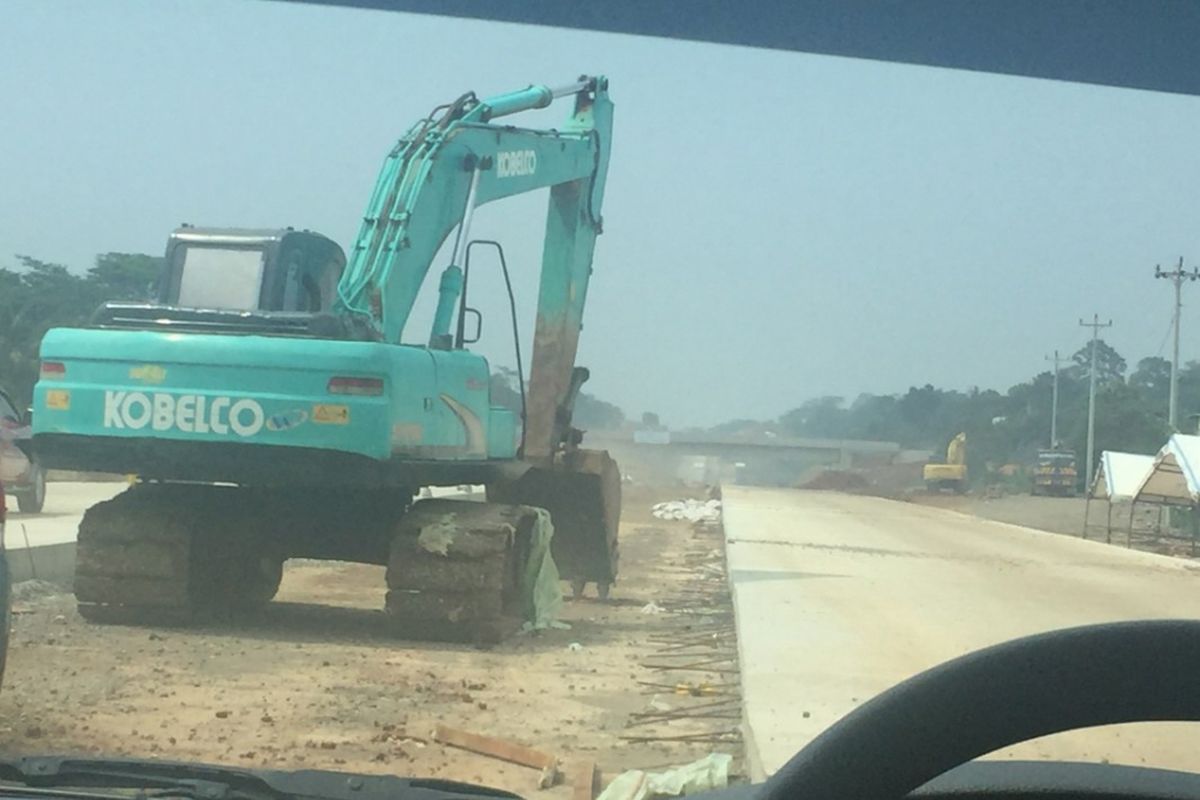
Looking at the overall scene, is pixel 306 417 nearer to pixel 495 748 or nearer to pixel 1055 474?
pixel 495 748

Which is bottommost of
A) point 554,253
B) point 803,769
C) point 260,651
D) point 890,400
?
point 260,651

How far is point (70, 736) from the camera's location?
22.9 ft

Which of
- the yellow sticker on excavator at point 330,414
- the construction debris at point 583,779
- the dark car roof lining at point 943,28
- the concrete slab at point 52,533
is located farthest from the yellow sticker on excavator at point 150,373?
the dark car roof lining at point 943,28

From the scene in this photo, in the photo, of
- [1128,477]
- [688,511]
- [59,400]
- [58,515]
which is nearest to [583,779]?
[59,400]

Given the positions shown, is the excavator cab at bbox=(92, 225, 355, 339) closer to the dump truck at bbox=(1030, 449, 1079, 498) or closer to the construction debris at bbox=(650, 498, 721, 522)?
the dump truck at bbox=(1030, 449, 1079, 498)

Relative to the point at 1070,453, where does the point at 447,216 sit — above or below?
above

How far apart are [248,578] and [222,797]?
908cm

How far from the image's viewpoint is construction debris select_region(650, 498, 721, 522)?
3272 cm

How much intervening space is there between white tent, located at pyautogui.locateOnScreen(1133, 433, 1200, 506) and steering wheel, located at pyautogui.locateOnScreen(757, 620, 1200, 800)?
1953 cm

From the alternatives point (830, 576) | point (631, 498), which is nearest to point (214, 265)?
point (830, 576)

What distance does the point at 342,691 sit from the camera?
28.8 feet

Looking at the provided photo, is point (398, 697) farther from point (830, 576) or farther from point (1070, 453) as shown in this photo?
point (830, 576)

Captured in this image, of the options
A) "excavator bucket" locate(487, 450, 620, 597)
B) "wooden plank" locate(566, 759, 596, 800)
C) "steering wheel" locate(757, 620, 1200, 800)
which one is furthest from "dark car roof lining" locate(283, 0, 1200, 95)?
"excavator bucket" locate(487, 450, 620, 597)

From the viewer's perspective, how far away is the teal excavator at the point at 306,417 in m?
11.0
